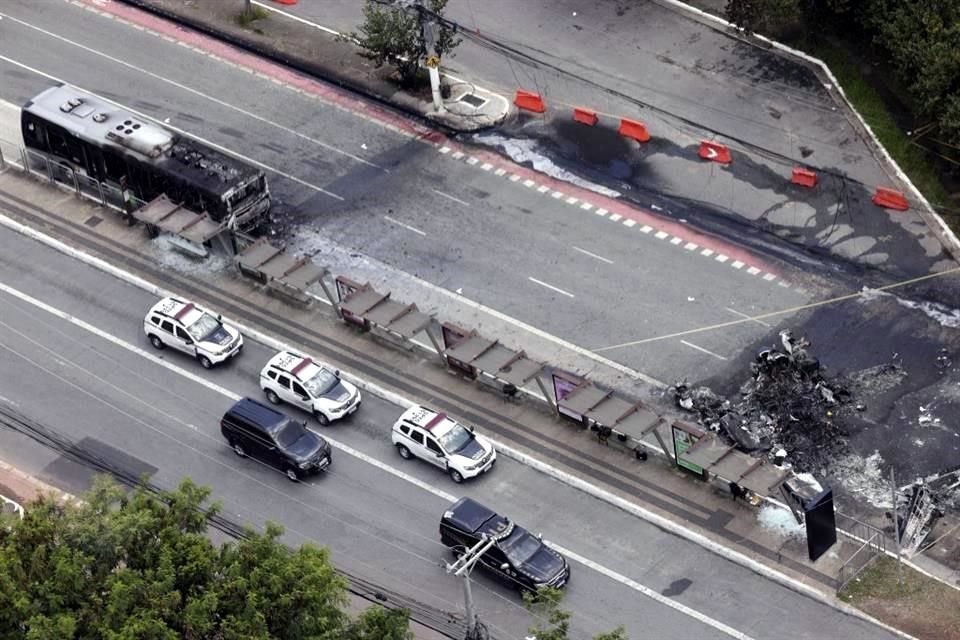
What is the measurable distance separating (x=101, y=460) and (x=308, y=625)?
1609 cm

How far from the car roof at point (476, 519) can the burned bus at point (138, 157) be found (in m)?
18.2

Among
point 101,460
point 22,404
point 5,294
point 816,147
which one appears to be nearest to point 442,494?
point 101,460

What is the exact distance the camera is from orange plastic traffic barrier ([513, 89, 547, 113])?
251ft

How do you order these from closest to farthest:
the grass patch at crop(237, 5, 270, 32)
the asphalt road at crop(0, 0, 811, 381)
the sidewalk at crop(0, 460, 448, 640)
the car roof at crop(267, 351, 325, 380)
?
the sidewalk at crop(0, 460, 448, 640), the car roof at crop(267, 351, 325, 380), the asphalt road at crop(0, 0, 811, 381), the grass patch at crop(237, 5, 270, 32)

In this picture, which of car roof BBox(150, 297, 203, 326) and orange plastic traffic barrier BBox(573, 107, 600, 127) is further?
orange plastic traffic barrier BBox(573, 107, 600, 127)

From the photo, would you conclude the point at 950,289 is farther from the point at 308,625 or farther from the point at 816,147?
the point at 308,625

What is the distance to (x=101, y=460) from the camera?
197 ft

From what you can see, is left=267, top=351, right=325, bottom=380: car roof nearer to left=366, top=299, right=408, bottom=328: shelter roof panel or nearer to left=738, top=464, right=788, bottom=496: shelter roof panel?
left=366, top=299, right=408, bottom=328: shelter roof panel

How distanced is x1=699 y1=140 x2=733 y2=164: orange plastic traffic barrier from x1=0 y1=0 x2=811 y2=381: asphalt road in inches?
223

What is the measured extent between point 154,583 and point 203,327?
18258 mm

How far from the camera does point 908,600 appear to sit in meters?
54.1

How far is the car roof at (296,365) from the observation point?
200 feet

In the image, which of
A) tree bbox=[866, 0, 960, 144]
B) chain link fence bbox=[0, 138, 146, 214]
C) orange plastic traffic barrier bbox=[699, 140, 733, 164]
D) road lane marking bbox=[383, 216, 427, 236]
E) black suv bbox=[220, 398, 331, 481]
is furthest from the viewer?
orange plastic traffic barrier bbox=[699, 140, 733, 164]

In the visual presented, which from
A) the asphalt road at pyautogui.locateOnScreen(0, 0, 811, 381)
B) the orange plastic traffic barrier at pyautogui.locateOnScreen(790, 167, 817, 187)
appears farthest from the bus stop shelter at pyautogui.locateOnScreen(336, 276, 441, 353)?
the orange plastic traffic barrier at pyautogui.locateOnScreen(790, 167, 817, 187)
